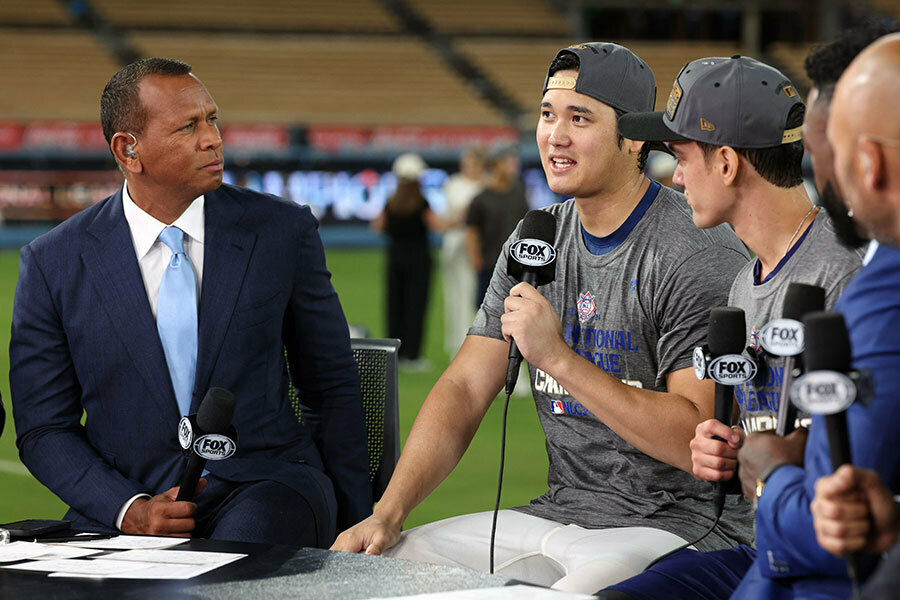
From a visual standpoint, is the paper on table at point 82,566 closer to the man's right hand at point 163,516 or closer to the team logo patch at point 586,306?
the man's right hand at point 163,516

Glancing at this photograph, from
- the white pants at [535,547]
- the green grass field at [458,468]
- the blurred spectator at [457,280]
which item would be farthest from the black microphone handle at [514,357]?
the blurred spectator at [457,280]

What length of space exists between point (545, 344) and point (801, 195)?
672mm

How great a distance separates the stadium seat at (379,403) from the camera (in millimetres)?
3672

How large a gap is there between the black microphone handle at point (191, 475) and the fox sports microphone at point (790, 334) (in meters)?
1.24

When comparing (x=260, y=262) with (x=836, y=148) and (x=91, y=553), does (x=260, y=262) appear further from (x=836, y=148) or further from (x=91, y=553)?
(x=836, y=148)

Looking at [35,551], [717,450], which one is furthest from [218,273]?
[717,450]

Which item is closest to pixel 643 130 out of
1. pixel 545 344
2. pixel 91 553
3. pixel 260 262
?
pixel 545 344

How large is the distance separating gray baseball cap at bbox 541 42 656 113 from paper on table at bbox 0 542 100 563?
166 centimetres

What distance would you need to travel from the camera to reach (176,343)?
3.37 meters

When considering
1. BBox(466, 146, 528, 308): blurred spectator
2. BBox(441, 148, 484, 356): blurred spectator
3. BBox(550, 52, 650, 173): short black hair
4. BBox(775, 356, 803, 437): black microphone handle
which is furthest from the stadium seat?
BBox(441, 148, 484, 356): blurred spectator

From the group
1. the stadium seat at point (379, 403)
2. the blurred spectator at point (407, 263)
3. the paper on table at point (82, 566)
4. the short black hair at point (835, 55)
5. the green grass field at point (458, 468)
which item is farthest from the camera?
the blurred spectator at point (407, 263)

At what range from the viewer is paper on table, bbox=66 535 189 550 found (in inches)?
99.6

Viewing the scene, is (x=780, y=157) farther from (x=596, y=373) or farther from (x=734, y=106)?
(x=596, y=373)

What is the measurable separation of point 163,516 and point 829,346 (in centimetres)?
183
